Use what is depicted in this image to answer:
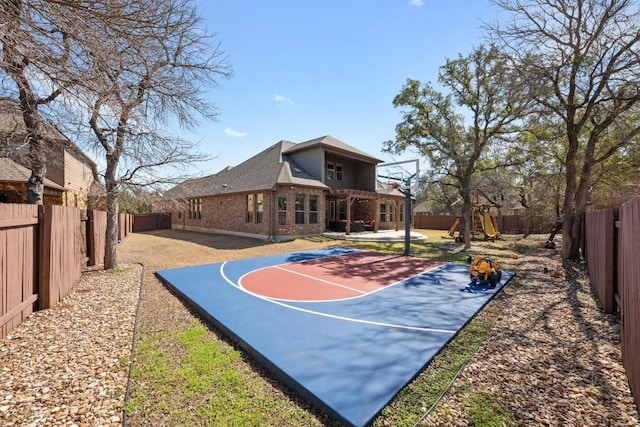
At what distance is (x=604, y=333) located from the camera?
464 cm

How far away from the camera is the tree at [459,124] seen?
1554 centimetres

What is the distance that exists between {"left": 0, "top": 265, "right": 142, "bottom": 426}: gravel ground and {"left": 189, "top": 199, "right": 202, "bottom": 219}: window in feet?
63.3

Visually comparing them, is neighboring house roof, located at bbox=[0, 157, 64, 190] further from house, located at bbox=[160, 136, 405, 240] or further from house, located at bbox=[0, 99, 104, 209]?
house, located at bbox=[160, 136, 405, 240]

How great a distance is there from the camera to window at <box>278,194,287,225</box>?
1738 centimetres

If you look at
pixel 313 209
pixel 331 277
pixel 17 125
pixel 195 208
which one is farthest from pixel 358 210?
pixel 17 125

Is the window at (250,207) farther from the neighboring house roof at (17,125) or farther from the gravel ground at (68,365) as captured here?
the gravel ground at (68,365)

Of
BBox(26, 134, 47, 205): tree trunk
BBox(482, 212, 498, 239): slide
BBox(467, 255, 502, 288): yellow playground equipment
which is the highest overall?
BBox(26, 134, 47, 205): tree trunk

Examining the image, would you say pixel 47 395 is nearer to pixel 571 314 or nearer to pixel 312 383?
pixel 312 383

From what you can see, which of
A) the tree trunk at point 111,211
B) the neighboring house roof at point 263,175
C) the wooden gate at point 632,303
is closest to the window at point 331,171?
the neighboring house roof at point 263,175

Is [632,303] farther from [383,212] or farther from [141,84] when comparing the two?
[383,212]

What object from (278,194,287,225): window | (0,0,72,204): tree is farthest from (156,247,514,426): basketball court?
(278,194,287,225): window

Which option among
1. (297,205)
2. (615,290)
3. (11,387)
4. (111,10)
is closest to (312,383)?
(11,387)

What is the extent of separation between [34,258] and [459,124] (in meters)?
20.9

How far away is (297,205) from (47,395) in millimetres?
15312
